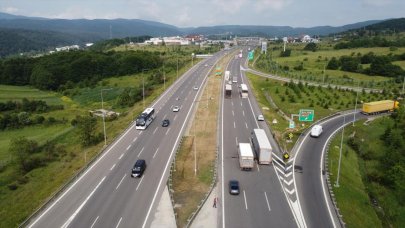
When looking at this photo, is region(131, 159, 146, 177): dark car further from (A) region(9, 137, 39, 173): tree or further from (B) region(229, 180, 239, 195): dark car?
(A) region(9, 137, 39, 173): tree

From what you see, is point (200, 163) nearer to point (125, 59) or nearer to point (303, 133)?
point (303, 133)

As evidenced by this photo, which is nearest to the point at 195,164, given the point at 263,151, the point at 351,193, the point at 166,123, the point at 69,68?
the point at 263,151

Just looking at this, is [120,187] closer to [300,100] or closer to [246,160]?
[246,160]

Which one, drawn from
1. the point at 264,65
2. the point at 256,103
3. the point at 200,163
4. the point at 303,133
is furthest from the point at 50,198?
the point at 264,65

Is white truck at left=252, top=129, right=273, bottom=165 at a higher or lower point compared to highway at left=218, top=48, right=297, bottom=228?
higher

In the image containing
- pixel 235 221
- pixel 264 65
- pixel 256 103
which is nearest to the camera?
pixel 235 221

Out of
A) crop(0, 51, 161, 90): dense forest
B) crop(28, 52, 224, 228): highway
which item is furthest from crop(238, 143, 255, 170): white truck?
crop(0, 51, 161, 90): dense forest

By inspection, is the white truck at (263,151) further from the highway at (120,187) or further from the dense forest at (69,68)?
the dense forest at (69,68)

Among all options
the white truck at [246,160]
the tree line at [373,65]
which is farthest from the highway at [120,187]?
the tree line at [373,65]
